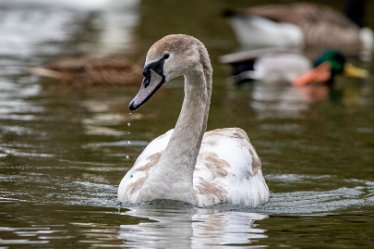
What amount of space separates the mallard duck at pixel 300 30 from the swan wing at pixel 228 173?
568 inches

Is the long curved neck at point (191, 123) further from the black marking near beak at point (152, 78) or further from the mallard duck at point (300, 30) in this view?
the mallard duck at point (300, 30)

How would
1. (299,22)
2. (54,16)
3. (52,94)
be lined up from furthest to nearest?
(54,16)
(299,22)
(52,94)

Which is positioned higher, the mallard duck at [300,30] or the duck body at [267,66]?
the mallard duck at [300,30]

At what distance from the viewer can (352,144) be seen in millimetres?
14234

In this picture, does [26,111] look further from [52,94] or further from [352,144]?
[352,144]

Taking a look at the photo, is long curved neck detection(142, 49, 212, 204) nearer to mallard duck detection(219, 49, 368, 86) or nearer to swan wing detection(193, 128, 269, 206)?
swan wing detection(193, 128, 269, 206)

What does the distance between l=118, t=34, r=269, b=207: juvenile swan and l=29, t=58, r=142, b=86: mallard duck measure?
775 cm

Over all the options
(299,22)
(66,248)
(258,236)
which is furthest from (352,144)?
(299,22)

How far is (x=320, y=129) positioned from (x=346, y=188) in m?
3.80

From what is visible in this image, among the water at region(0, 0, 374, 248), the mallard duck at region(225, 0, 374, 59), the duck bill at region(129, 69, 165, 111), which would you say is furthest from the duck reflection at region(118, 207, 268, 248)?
the mallard duck at region(225, 0, 374, 59)

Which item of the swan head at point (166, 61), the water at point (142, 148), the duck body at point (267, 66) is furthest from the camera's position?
the duck body at point (267, 66)

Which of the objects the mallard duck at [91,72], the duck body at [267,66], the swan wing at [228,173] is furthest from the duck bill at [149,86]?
the duck body at [267,66]

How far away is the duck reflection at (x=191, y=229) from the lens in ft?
27.9

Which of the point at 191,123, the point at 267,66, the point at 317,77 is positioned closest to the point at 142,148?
the point at 191,123
